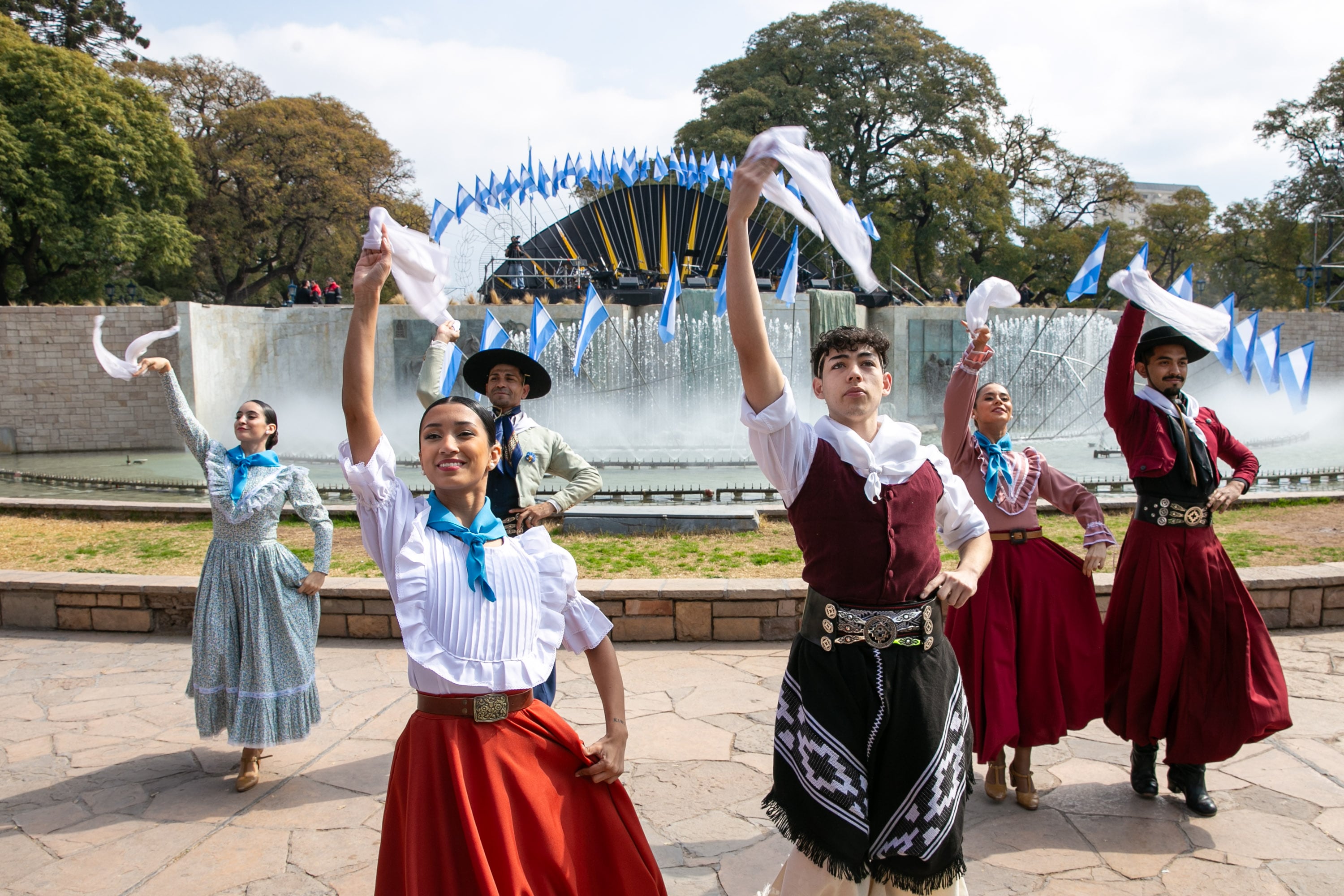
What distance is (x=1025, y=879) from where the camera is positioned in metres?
3.02

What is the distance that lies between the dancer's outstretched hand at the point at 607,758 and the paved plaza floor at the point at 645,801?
1.00m

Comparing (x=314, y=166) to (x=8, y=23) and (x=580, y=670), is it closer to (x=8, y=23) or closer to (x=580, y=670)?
(x=8, y=23)

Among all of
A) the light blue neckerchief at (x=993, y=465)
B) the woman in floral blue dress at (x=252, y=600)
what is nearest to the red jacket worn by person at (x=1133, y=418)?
the light blue neckerchief at (x=993, y=465)

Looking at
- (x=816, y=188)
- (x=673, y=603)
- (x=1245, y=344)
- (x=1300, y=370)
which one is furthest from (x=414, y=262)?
(x=1245, y=344)

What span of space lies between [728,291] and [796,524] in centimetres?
67

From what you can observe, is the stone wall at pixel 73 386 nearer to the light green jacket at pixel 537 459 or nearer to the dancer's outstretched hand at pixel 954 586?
the light green jacket at pixel 537 459

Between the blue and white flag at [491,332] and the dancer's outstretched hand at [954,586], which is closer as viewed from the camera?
the dancer's outstretched hand at [954,586]

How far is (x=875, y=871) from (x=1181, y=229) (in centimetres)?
4570

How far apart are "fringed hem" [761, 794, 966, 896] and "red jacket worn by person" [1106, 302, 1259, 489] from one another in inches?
76.6

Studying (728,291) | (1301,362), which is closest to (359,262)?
(728,291)

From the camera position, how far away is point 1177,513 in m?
3.65

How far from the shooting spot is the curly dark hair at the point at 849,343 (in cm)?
244

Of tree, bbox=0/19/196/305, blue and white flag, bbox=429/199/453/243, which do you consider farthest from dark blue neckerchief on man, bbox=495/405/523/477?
tree, bbox=0/19/196/305

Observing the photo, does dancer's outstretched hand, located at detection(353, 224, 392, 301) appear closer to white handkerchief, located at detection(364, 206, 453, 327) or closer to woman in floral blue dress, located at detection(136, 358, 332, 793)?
white handkerchief, located at detection(364, 206, 453, 327)
